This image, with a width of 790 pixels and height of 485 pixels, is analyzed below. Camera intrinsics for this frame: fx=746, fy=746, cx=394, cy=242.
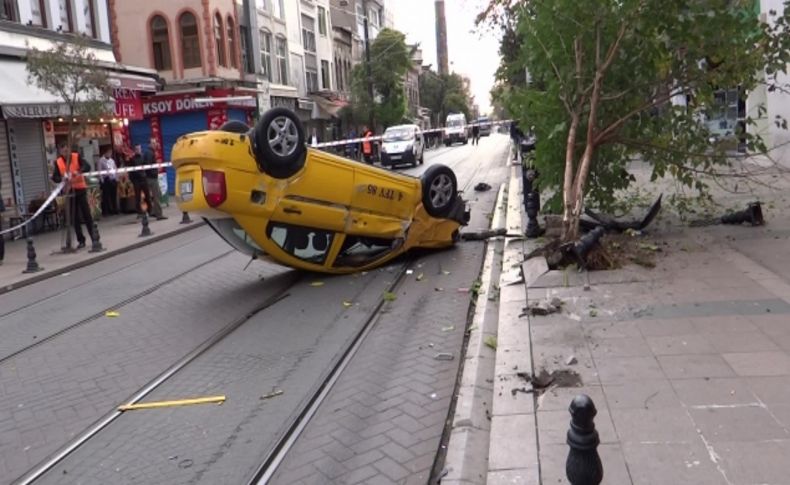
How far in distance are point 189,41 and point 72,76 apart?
17.7m

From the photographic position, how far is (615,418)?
4.50 meters

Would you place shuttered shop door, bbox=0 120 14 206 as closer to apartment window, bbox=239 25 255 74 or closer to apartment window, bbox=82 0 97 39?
apartment window, bbox=82 0 97 39

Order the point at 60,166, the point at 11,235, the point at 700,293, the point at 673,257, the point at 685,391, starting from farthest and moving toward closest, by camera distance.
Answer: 1. the point at 11,235
2. the point at 60,166
3. the point at 673,257
4. the point at 700,293
5. the point at 685,391

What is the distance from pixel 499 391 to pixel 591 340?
47.9 inches

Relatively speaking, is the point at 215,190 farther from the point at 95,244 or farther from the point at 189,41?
the point at 189,41

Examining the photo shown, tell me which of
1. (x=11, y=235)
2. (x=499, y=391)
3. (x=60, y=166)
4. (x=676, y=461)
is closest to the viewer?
(x=676, y=461)

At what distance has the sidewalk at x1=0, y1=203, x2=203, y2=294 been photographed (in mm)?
12172

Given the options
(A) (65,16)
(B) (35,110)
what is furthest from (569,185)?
(A) (65,16)

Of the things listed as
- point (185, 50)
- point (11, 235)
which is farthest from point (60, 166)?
point (185, 50)

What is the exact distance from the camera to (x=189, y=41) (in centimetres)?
3097

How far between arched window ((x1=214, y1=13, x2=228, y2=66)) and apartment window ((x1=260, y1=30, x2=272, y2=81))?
5735mm

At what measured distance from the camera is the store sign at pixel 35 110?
54.0ft

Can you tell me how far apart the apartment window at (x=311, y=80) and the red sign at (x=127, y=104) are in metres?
24.6

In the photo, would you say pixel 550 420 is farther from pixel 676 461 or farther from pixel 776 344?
pixel 776 344
